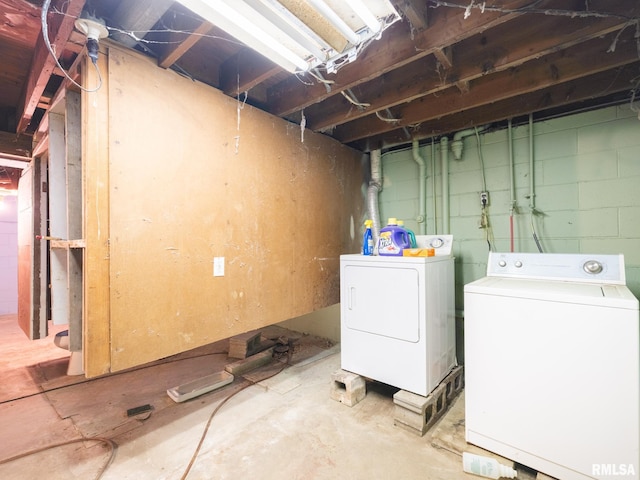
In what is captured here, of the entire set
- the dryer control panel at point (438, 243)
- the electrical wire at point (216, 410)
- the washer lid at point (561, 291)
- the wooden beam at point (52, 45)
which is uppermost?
the wooden beam at point (52, 45)

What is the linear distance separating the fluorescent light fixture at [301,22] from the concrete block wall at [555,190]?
1.72 metres

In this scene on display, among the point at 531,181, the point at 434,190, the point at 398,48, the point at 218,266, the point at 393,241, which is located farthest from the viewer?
the point at 434,190

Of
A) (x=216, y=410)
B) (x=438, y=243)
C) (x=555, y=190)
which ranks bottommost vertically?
(x=216, y=410)

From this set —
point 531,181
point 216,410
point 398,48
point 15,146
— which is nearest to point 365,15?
point 398,48

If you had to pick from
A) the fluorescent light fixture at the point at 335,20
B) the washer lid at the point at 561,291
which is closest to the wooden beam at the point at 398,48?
the fluorescent light fixture at the point at 335,20

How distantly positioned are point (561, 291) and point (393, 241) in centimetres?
101

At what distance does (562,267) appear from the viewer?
1.72 m

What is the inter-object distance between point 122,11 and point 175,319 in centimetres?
162

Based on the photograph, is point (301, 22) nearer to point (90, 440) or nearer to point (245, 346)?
point (90, 440)

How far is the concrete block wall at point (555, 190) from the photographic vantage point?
194 centimetres

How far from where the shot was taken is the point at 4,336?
3600 mm

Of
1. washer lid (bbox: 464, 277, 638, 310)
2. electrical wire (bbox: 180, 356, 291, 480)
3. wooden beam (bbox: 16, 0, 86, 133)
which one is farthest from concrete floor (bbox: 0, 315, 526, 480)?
wooden beam (bbox: 16, 0, 86, 133)

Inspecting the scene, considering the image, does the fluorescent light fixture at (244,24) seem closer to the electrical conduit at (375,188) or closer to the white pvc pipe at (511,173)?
the electrical conduit at (375,188)

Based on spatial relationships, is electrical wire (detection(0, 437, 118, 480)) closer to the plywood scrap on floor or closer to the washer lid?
the plywood scrap on floor
